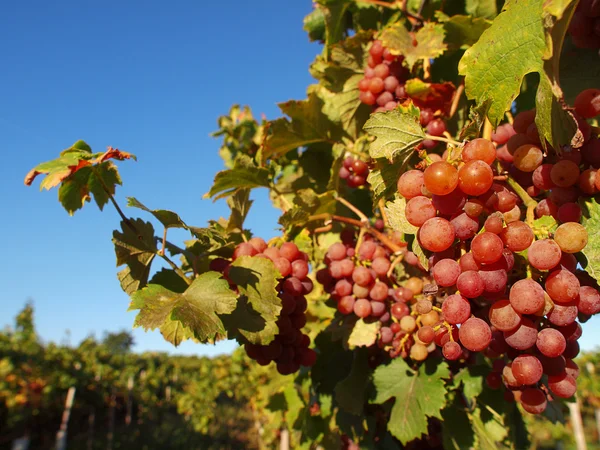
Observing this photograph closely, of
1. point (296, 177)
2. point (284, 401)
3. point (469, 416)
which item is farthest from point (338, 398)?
point (284, 401)

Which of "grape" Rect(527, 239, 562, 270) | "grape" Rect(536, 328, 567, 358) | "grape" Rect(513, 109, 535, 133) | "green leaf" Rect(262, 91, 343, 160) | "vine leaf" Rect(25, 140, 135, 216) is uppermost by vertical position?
"green leaf" Rect(262, 91, 343, 160)

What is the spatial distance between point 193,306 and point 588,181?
1.24 m

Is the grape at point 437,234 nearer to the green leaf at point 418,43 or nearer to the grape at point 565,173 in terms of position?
the grape at point 565,173

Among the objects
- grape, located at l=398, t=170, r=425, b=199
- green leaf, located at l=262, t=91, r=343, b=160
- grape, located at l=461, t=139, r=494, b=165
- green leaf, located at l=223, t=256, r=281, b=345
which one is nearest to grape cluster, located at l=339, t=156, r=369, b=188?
green leaf, located at l=262, t=91, r=343, b=160

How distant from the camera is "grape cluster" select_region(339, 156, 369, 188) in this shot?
222 cm

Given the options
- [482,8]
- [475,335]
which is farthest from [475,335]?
[482,8]

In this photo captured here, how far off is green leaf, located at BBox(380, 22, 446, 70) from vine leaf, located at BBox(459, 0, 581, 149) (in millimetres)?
854

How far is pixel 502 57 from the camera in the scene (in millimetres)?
1129

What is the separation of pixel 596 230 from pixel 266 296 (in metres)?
1.06

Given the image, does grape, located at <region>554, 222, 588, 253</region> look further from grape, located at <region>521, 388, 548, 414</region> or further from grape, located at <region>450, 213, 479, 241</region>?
grape, located at <region>521, 388, 548, 414</region>

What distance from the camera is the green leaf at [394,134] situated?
4.22 ft

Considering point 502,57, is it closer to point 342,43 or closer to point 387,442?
point 342,43

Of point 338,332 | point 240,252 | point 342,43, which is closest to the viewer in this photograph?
point 240,252

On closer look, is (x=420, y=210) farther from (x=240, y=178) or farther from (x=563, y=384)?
(x=240, y=178)
